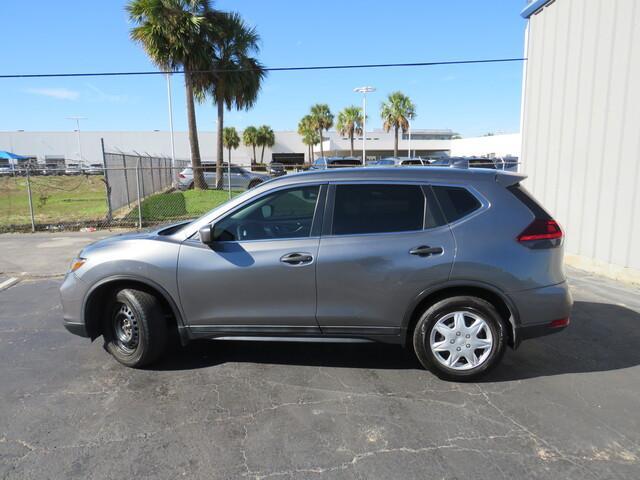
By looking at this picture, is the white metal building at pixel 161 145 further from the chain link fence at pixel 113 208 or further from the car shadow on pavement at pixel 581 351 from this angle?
the car shadow on pavement at pixel 581 351

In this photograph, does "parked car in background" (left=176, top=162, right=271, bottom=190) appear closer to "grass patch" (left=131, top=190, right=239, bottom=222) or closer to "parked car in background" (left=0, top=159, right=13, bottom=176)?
"grass patch" (left=131, top=190, right=239, bottom=222)

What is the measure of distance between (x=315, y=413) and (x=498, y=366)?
1.77 metres

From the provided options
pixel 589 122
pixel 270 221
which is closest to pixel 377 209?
pixel 270 221

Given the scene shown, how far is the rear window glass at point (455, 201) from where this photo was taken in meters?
3.71

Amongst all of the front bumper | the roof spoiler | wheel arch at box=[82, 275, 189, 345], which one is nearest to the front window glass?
wheel arch at box=[82, 275, 189, 345]

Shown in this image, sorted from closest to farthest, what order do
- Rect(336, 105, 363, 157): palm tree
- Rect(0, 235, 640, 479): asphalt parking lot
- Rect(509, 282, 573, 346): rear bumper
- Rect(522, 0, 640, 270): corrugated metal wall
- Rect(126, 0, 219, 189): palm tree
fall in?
1. Rect(0, 235, 640, 479): asphalt parking lot
2. Rect(509, 282, 573, 346): rear bumper
3. Rect(522, 0, 640, 270): corrugated metal wall
4. Rect(126, 0, 219, 189): palm tree
5. Rect(336, 105, 363, 157): palm tree

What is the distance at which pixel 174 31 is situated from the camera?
19.6 metres

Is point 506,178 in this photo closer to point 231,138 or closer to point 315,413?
point 315,413

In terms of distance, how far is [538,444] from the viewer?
297 centimetres

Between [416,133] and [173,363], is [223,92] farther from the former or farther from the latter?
[416,133]

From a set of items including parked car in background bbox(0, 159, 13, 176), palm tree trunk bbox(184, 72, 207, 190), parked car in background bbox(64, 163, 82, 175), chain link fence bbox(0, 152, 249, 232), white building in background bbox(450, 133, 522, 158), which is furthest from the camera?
white building in background bbox(450, 133, 522, 158)

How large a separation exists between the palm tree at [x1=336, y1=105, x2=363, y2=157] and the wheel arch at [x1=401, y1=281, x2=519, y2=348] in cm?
5655

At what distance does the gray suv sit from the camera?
3625 millimetres

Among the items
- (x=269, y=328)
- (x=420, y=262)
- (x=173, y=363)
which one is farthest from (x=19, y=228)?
(x=420, y=262)
